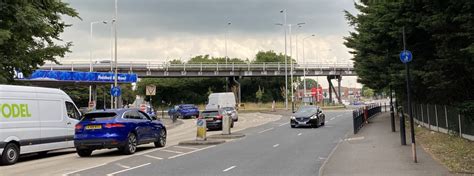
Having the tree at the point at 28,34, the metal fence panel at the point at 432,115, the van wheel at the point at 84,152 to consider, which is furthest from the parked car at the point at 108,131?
the metal fence panel at the point at 432,115

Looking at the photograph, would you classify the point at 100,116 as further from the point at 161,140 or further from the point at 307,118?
the point at 307,118

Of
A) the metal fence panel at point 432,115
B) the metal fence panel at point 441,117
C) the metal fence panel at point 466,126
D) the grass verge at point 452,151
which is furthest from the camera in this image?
the metal fence panel at point 432,115

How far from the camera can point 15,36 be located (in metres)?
19.2

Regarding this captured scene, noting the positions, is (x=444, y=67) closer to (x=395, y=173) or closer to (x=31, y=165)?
(x=395, y=173)

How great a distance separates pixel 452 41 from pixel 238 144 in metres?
9.23

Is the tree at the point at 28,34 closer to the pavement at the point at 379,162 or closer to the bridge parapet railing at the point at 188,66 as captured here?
the pavement at the point at 379,162

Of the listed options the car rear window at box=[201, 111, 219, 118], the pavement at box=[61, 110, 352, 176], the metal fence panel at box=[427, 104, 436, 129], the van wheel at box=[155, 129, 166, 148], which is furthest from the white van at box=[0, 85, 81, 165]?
the metal fence panel at box=[427, 104, 436, 129]

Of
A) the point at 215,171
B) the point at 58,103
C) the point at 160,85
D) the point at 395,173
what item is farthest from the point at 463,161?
the point at 160,85

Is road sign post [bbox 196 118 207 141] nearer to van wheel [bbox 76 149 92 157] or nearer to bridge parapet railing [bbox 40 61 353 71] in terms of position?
van wheel [bbox 76 149 92 157]

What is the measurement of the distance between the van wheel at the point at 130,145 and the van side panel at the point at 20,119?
284cm

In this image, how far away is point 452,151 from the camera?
15.2m

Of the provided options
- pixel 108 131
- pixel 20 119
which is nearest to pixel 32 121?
pixel 20 119

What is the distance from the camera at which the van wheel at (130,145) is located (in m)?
17.6

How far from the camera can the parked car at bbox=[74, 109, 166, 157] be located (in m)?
17.2
